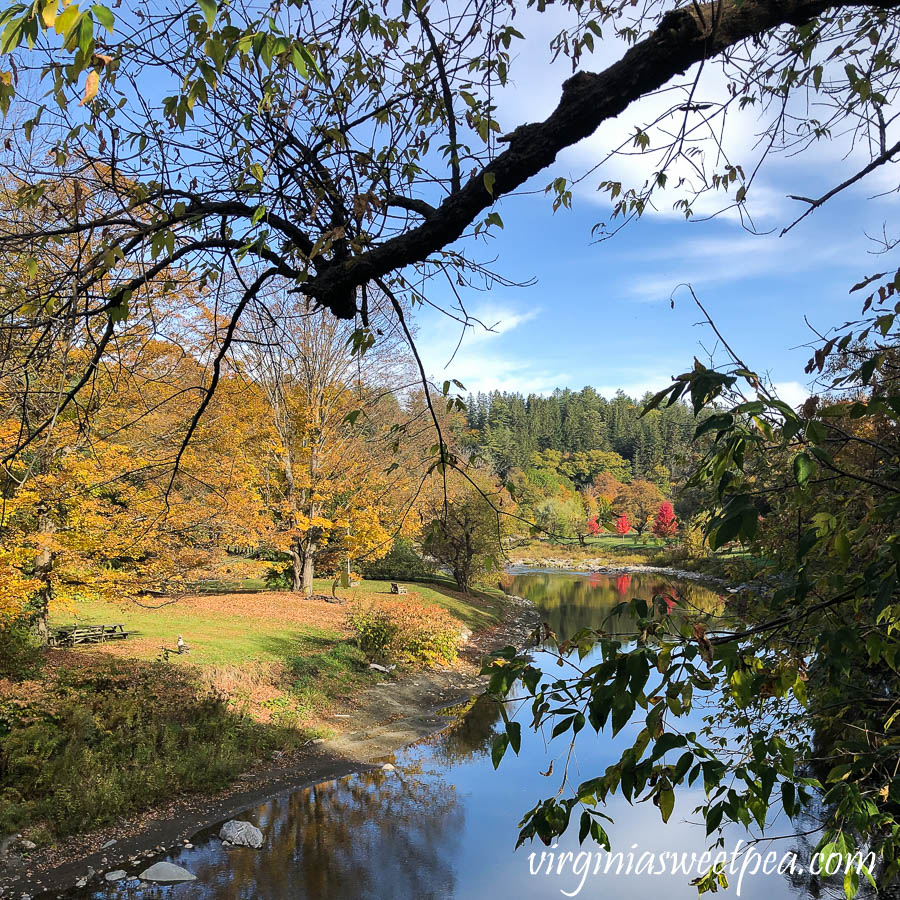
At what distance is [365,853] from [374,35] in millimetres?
8890

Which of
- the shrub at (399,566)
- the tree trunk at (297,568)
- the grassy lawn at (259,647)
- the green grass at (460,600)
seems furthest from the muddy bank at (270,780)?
the shrub at (399,566)

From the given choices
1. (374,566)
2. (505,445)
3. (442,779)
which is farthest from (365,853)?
(505,445)

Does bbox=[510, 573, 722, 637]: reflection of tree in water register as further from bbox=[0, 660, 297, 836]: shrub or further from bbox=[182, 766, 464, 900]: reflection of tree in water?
bbox=[0, 660, 297, 836]: shrub

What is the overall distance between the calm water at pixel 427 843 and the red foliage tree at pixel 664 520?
116 ft

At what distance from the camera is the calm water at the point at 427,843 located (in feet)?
25.0

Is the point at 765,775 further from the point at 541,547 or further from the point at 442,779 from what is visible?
the point at 541,547

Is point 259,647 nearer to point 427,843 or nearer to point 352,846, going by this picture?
point 352,846

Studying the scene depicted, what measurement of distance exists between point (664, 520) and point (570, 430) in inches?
1699

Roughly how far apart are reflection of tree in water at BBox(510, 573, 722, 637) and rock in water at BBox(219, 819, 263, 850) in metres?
12.8

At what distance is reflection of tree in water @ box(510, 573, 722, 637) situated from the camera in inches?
A: 916

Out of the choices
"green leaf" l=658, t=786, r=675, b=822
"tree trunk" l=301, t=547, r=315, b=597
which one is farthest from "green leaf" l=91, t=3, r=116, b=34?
"tree trunk" l=301, t=547, r=315, b=597

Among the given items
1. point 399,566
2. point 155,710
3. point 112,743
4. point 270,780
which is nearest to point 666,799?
point 112,743

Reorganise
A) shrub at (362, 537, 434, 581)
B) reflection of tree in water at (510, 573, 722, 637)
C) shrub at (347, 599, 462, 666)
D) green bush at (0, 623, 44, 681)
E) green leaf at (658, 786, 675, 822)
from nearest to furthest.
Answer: green leaf at (658, 786, 675, 822), green bush at (0, 623, 44, 681), shrub at (347, 599, 462, 666), reflection of tree in water at (510, 573, 722, 637), shrub at (362, 537, 434, 581)

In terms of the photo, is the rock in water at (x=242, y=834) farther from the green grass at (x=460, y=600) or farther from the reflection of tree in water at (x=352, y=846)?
the green grass at (x=460, y=600)
